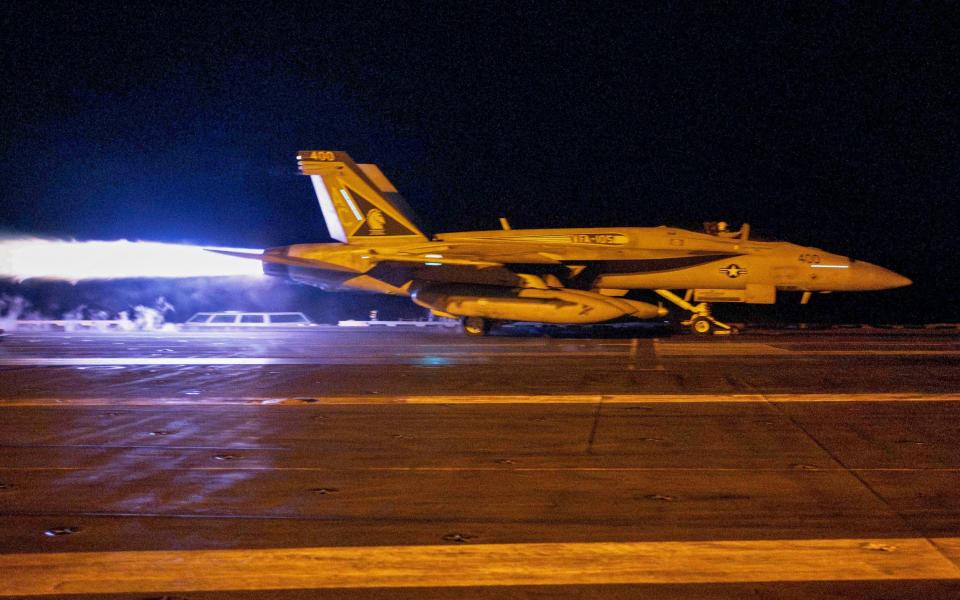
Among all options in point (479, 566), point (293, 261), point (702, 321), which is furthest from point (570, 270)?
point (479, 566)

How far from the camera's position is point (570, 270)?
69.6ft

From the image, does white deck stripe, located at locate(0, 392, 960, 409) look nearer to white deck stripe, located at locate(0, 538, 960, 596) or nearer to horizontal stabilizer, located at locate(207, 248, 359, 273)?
white deck stripe, located at locate(0, 538, 960, 596)

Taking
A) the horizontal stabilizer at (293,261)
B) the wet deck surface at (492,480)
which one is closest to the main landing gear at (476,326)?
the horizontal stabilizer at (293,261)

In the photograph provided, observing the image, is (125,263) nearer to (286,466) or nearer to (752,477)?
(286,466)

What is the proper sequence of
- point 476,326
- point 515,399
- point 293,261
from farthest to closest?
point 293,261, point 476,326, point 515,399

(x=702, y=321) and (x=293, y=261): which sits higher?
(x=293, y=261)

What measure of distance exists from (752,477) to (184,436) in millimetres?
5150

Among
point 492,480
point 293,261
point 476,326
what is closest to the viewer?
point 492,480

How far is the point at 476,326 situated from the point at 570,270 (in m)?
2.86

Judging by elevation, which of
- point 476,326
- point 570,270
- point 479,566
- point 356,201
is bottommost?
point 479,566

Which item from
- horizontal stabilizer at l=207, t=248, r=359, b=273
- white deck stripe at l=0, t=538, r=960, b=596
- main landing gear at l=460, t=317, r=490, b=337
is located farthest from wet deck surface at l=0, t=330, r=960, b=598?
horizontal stabilizer at l=207, t=248, r=359, b=273

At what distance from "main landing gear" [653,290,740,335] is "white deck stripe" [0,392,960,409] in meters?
11.0

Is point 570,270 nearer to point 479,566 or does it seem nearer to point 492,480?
point 492,480

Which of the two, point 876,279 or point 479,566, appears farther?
point 876,279
